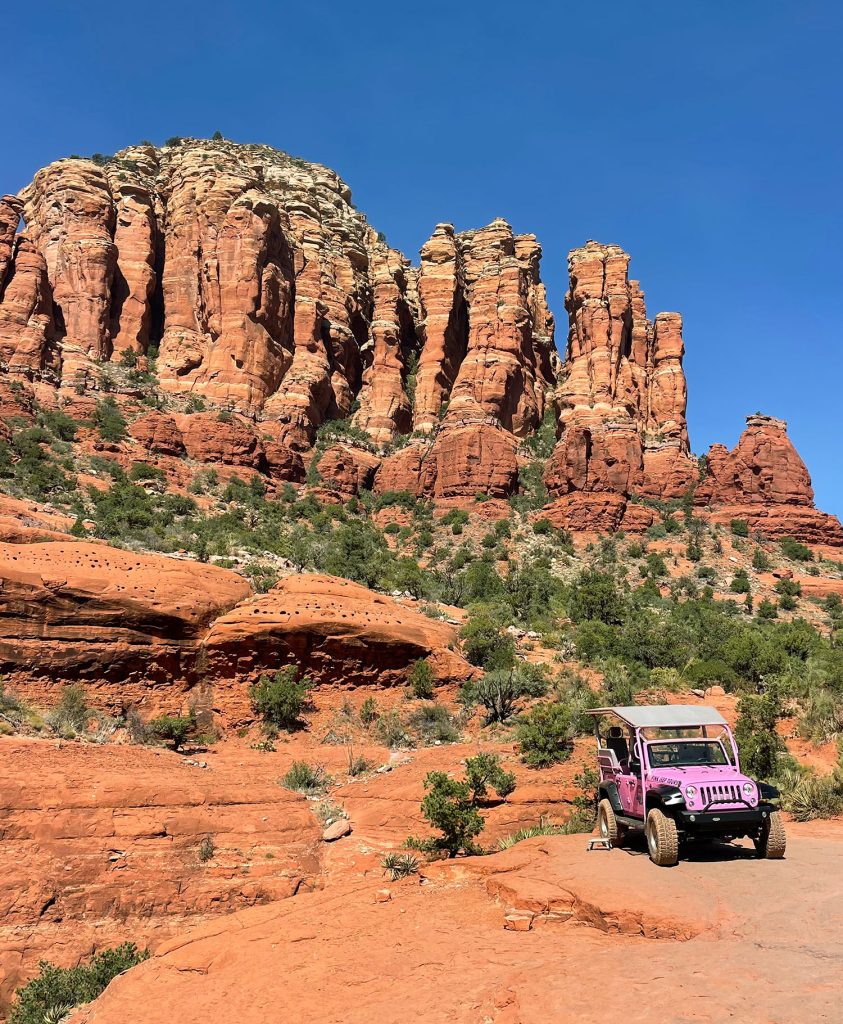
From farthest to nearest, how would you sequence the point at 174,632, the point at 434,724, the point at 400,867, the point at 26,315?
the point at 26,315 < the point at 174,632 < the point at 434,724 < the point at 400,867

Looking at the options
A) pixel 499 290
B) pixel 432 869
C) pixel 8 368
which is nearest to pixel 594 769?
pixel 432 869

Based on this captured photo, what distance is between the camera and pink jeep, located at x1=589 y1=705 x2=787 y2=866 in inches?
306

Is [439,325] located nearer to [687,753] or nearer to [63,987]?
[687,753]

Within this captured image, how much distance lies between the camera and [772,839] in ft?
25.9

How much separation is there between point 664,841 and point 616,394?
205 feet

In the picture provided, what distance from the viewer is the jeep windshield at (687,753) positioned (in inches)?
344

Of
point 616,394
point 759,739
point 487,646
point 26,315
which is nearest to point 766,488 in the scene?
point 616,394

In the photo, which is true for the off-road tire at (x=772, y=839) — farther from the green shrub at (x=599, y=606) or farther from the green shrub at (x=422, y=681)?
the green shrub at (x=599, y=606)

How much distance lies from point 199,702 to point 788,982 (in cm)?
A: 1597

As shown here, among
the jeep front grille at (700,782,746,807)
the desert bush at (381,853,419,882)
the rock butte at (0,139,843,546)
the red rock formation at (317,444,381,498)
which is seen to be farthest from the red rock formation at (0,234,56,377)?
the jeep front grille at (700,782,746,807)

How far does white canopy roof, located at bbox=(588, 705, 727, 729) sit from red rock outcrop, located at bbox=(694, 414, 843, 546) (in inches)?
1996

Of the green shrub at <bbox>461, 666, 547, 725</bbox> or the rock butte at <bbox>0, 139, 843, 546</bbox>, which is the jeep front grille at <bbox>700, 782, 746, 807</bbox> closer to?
the green shrub at <bbox>461, 666, 547, 725</bbox>

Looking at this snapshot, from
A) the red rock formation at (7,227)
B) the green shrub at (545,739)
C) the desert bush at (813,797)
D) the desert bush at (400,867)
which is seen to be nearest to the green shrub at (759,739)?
the desert bush at (813,797)

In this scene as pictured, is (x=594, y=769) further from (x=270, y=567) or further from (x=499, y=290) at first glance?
(x=499, y=290)
